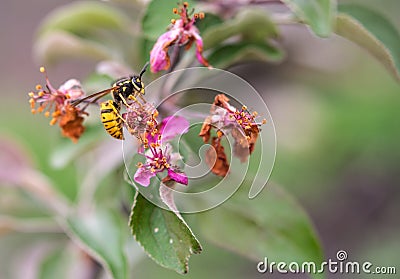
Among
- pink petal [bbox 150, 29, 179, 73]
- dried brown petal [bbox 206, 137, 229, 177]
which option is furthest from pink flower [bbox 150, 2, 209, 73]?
dried brown petal [bbox 206, 137, 229, 177]

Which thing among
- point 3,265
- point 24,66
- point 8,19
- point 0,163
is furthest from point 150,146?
point 8,19

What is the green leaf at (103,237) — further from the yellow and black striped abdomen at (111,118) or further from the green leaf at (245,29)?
the green leaf at (245,29)

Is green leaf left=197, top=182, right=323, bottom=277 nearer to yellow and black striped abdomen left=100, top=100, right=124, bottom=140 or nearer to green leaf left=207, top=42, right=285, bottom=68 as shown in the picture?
green leaf left=207, top=42, right=285, bottom=68

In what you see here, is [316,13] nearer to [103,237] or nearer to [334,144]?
[103,237]

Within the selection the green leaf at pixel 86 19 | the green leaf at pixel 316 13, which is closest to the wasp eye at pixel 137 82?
the green leaf at pixel 316 13

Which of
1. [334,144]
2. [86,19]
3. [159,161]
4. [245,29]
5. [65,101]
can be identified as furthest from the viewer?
[334,144]

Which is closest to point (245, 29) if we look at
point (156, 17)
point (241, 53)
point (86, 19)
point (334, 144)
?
point (241, 53)
